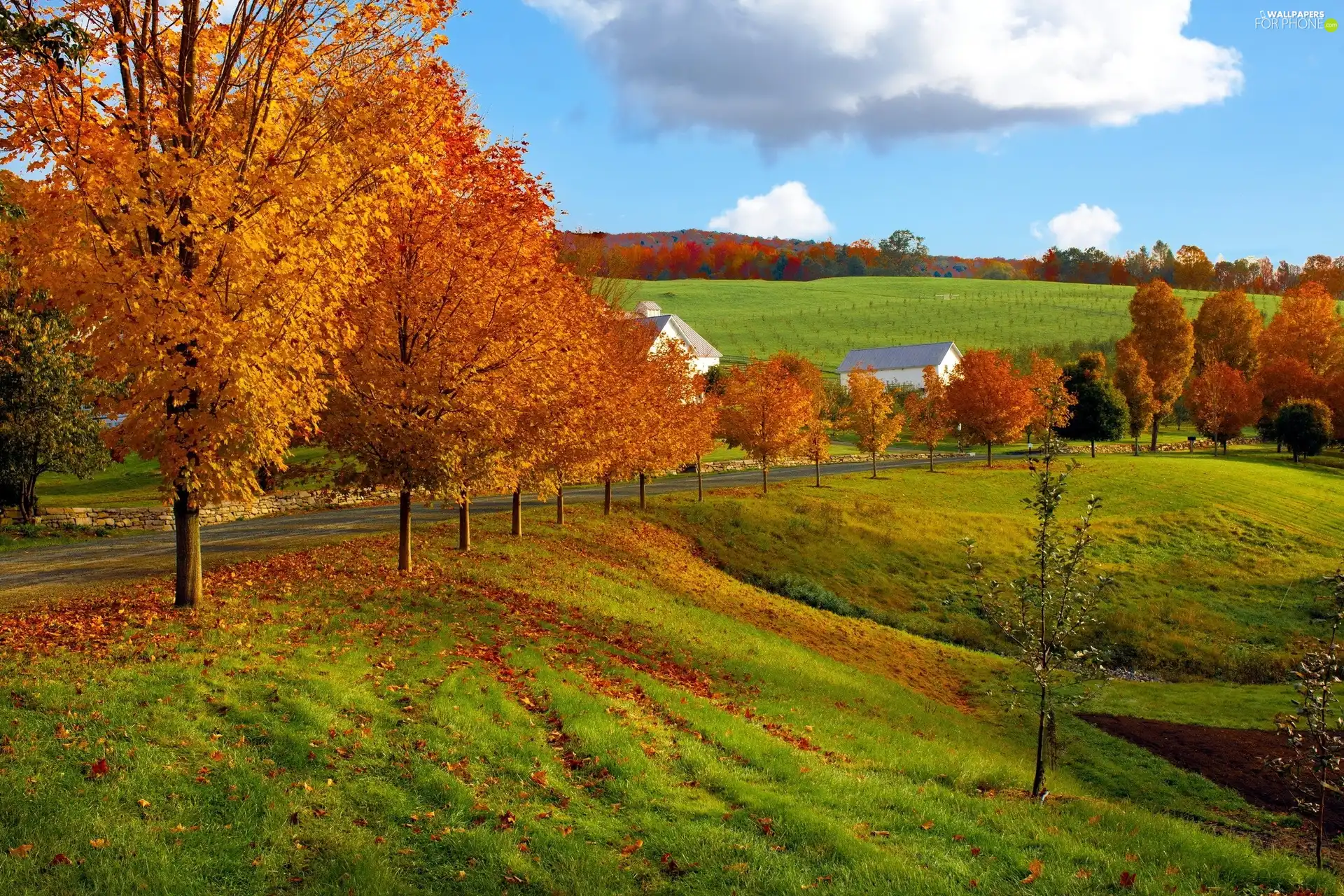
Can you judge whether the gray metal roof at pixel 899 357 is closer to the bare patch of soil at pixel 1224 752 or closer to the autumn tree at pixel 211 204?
the bare patch of soil at pixel 1224 752

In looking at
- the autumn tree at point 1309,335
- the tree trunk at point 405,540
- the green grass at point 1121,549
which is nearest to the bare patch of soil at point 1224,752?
the green grass at point 1121,549

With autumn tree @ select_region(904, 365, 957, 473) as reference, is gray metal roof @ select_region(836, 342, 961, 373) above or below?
above

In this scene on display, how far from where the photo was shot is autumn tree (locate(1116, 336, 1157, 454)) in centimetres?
7481

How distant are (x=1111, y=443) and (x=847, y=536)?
59606 mm

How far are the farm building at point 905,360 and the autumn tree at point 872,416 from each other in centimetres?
5446

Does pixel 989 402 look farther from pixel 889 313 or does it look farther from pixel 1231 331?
pixel 889 313

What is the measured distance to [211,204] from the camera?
13.1m

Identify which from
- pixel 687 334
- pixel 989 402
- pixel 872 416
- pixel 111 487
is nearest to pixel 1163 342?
pixel 989 402

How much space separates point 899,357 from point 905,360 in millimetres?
1350

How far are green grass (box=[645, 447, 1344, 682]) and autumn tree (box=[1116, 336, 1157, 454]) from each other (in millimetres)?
18302

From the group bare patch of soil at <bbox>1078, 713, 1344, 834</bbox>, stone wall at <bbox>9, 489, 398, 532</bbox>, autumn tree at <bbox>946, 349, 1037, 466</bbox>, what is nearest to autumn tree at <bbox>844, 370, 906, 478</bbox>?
autumn tree at <bbox>946, 349, 1037, 466</bbox>

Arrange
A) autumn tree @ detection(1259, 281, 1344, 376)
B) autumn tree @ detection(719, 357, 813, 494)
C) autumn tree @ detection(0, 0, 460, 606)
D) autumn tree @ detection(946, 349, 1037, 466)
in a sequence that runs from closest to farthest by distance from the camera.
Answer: autumn tree @ detection(0, 0, 460, 606) < autumn tree @ detection(719, 357, 813, 494) < autumn tree @ detection(946, 349, 1037, 466) < autumn tree @ detection(1259, 281, 1344, 376)

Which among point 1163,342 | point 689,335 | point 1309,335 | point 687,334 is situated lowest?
point 1163,342

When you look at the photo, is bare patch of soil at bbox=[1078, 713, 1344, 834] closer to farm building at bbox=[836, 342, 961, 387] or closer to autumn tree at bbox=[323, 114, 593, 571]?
autumn tree at bbox=[323, 114, 593, 571]
